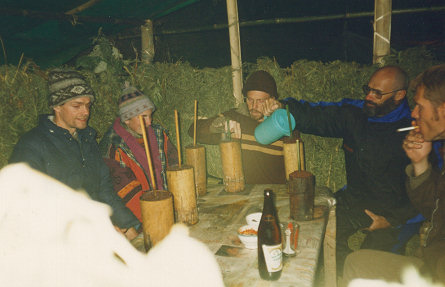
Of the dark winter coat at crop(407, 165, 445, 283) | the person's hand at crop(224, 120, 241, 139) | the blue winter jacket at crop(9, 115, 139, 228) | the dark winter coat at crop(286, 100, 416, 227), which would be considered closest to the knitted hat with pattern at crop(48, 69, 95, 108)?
the blue winter jacket at crop(9, 115, 139, 228)

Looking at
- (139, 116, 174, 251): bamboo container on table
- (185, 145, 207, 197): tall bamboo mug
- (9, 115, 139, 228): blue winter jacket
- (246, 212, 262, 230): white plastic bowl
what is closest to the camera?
(139, 116, 174, 251): bamboo container on table

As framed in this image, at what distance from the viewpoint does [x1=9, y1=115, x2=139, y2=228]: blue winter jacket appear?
8.70ft

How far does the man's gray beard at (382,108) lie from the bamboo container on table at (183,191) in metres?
2.19

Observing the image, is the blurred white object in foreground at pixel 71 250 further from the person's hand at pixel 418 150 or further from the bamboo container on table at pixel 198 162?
the person's hand at pixel 418 150

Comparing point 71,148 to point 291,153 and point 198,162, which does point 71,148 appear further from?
point 291,153

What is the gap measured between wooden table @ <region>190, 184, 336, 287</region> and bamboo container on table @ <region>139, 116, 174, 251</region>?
→ 0.27 metres

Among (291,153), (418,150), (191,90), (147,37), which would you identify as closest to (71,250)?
(291,153)

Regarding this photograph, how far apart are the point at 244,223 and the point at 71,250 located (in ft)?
3.77

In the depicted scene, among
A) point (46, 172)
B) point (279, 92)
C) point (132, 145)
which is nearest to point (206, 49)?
point (279, 92)

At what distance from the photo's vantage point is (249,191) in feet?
8.84

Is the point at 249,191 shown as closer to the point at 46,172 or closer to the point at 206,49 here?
the point at 46,172

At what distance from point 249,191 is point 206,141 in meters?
1.24

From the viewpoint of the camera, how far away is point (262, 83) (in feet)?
12.4

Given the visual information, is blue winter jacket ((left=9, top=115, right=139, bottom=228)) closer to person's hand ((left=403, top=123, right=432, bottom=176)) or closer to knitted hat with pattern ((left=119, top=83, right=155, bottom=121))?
knitted hat with pattern ((left=119, top=83, right=155, bottom=121))
